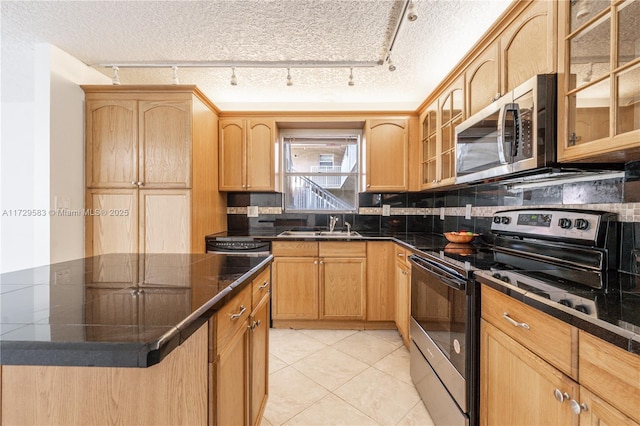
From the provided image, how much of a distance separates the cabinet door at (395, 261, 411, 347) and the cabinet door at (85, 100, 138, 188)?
7.96 feet

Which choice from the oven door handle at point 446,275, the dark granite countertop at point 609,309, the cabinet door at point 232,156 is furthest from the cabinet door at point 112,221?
the dark granite countertop at point 609,309

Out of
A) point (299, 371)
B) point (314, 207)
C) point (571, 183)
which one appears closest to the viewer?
point (571, 183)

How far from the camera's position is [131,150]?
247cm

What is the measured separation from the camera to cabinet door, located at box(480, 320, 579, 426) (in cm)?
86

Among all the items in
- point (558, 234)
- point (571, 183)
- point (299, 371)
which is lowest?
point (299, 371)

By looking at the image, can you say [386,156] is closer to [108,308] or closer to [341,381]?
[341,381]

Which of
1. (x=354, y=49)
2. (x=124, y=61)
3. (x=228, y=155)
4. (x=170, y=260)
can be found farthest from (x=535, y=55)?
(x=124, y=61)

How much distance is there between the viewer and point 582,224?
50.3 inches

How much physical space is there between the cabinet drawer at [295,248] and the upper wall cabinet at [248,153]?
66cm

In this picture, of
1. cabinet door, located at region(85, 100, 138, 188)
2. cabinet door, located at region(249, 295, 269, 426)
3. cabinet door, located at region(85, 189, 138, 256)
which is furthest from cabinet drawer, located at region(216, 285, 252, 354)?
cabinet door, located at region(85, 100, 138, 188)

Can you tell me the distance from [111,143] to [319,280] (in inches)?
87.3

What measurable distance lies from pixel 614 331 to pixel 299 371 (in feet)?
6.11

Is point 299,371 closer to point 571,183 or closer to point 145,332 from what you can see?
point 145,332

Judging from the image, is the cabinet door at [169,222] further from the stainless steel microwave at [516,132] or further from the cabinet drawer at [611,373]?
the cabinet drawer at [611,373]
